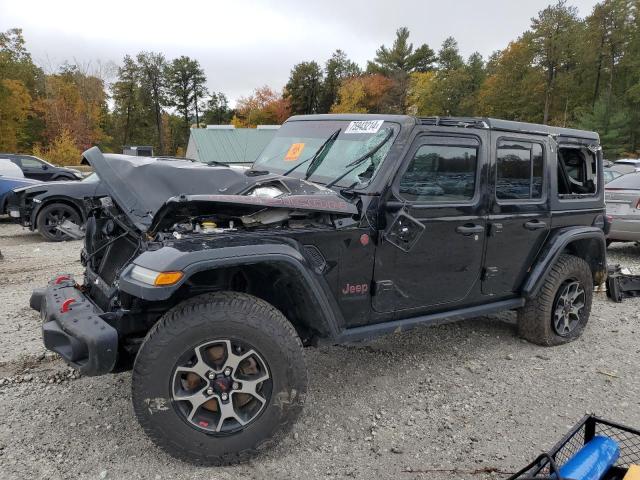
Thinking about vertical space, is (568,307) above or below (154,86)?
below

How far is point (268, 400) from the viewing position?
279cm

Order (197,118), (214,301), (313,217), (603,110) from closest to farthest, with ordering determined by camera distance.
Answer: (214,301)
(313,217)
(603,110)
(197,118)

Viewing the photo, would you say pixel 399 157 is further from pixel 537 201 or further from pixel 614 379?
pixel 614 379

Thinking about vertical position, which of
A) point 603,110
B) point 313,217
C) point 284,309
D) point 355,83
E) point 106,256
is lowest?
point 284,309

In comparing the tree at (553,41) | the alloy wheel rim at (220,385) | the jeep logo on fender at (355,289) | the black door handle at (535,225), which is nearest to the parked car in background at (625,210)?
the black door handle at (535,225)

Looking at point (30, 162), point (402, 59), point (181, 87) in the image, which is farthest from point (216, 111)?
point (30, 162)

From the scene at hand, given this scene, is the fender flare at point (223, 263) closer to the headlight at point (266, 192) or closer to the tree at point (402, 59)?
the headlight at point (266, 192)

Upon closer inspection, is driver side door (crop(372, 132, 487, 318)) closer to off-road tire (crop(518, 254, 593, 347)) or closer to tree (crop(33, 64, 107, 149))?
off-road tire (crop(518, 254, 593, 347))

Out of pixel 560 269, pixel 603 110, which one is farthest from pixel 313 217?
pixel 603 110

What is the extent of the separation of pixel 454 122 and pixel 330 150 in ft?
3.11

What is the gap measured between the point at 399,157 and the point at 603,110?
153 ft

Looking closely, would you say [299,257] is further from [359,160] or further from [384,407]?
[384,407]

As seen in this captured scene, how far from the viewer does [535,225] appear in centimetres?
421

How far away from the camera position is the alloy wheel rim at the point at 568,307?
4613mm
